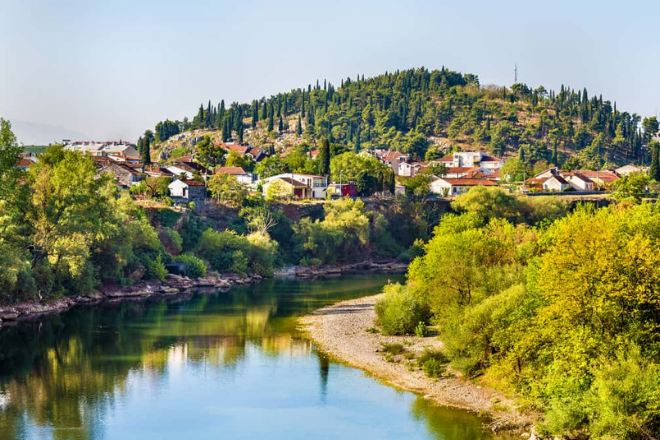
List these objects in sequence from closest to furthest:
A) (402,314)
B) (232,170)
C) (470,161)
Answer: (402,314), (232,170), (470,161)

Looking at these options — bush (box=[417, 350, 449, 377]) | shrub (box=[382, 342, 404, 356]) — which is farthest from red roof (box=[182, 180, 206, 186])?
bush (box=[417, 350, 449, 377])

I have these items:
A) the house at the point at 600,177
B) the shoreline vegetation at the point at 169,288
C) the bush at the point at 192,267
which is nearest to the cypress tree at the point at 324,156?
the shoreline vegetation at the point at 169,288

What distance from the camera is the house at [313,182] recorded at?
10472 centimetres

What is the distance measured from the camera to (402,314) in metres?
45.8

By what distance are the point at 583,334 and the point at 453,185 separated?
293 feet

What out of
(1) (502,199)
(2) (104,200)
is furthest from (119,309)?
(1) (502,199)

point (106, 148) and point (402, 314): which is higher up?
point (106, 148)

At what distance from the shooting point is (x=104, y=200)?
59906 mm

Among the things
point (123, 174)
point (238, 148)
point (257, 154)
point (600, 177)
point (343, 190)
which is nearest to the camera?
point (123, 174)

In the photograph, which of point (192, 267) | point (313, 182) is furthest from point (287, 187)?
point (192, 267)

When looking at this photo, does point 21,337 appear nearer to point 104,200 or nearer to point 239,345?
point 239,345

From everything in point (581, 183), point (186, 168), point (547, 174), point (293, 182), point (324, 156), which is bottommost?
point (293, 182)

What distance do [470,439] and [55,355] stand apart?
73.2 ft

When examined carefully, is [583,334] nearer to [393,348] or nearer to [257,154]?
[393,348]
